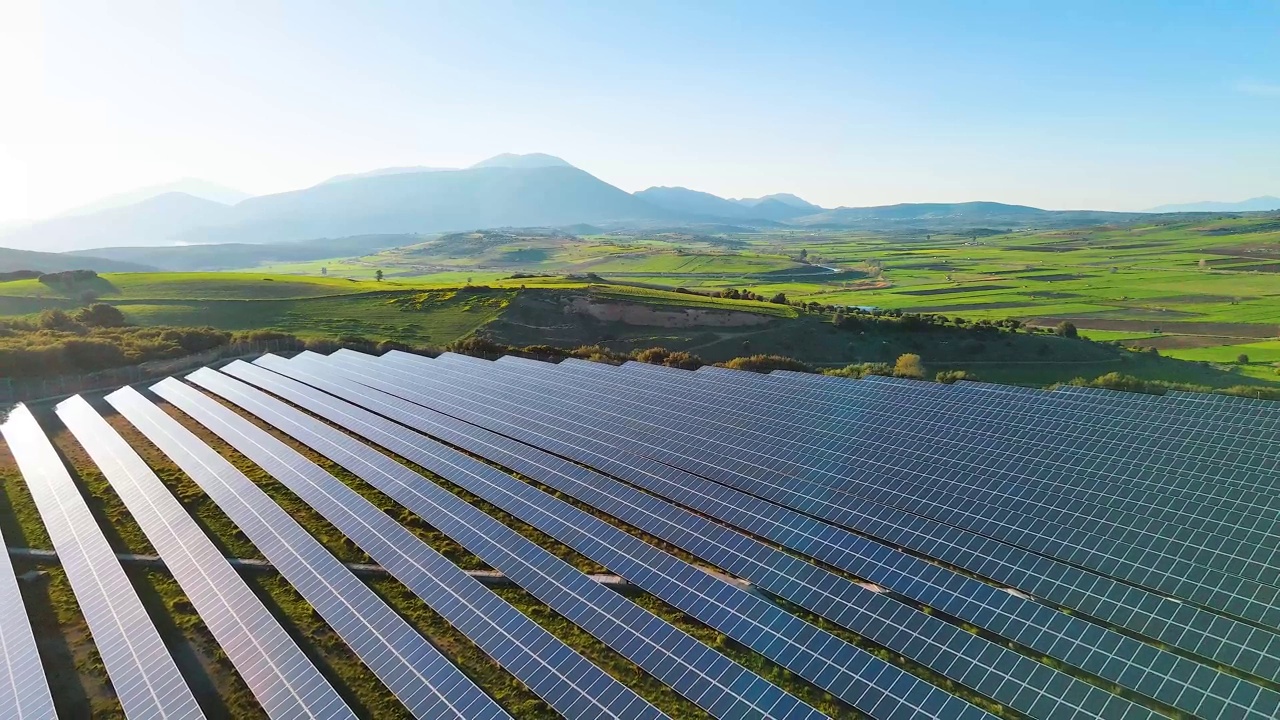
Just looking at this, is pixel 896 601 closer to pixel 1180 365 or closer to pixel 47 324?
pixel 1180 365

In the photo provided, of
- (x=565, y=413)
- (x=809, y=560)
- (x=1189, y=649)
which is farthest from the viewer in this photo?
(x=565, y=413)

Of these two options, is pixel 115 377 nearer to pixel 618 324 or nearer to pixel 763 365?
pixel 618 324

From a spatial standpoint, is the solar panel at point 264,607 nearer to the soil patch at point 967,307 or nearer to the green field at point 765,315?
the green field at point 765,315

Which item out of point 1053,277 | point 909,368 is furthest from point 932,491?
point 1053,277

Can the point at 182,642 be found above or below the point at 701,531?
below

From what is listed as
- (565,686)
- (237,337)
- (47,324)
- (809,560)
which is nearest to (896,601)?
(809,560)

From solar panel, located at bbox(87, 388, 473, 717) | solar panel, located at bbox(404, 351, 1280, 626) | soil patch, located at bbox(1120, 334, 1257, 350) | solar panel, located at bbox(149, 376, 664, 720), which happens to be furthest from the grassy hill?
solar panel, located at bbox(149, 376, 664, 720)
